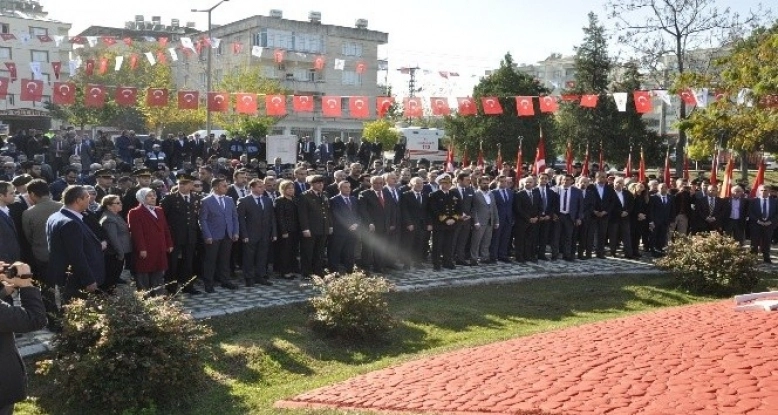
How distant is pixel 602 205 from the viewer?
57.8 ft

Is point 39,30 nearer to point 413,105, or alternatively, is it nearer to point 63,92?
point 63,92

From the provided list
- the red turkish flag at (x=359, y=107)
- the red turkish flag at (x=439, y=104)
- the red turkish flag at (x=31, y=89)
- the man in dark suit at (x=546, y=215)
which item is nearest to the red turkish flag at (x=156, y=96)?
the red turkish flag at (x=31, y=89)

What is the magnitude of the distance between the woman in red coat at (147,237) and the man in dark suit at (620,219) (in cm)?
1091

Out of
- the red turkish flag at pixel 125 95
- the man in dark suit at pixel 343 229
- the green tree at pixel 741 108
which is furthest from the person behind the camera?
the red turkish flag at pixel 125 95

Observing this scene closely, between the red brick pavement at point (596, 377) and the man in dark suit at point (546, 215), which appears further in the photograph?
the man in dark suit at point (546, 215)

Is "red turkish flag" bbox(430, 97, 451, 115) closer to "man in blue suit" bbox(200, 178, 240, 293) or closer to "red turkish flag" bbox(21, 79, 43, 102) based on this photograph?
"red turkish flag" bbox(21, 79, 43, 102)

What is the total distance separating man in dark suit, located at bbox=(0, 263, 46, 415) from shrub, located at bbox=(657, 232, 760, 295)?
12.7m

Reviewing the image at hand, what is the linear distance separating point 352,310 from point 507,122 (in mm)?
24995

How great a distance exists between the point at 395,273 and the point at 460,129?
70.1 ft

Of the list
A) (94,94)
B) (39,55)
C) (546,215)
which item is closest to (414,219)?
(546,215)

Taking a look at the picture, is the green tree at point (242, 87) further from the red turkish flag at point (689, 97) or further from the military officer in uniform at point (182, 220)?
the military officer in uniform at point (182, 220)

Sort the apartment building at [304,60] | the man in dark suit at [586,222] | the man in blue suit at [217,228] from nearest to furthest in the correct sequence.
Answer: the man in blue suit at [217,228]
the man in dark suit at [586,222]
the apartment building at [304,60]

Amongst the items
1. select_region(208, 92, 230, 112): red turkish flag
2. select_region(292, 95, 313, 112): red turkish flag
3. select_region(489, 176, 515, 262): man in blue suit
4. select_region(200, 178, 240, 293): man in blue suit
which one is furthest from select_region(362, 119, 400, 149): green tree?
select_region(200, 178, 240, 293): man in blue suit

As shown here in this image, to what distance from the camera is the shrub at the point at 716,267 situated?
47.5 feet
